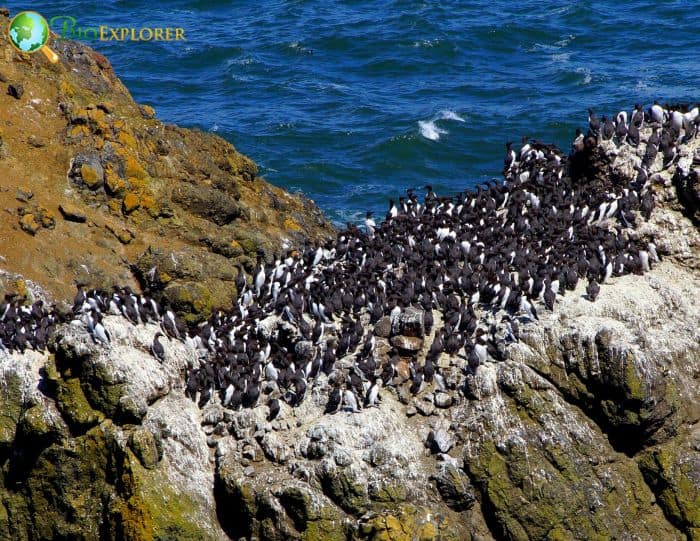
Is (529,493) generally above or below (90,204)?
below

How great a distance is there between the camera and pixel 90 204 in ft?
68.8

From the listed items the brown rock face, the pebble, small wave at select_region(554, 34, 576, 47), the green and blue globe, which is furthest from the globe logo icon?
small wave at select_region(554, 34, 576, 47)

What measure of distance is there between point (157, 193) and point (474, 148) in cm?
1831

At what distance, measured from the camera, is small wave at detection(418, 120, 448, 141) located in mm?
38169

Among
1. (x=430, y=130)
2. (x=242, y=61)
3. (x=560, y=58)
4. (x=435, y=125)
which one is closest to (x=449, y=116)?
(x=435, y=125)

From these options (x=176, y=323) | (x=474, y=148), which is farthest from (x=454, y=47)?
(x=176, y=323)

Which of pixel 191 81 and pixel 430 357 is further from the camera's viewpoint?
pixel 191 81

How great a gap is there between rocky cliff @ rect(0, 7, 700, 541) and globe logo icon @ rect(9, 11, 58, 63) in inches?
244

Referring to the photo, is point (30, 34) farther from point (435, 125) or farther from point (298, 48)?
point (298, 48)

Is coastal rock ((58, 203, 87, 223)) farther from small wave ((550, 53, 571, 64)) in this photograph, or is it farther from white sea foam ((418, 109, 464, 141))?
small wave ((550, 53, 571, 64))

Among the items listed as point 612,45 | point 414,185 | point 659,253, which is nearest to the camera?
point 659,253

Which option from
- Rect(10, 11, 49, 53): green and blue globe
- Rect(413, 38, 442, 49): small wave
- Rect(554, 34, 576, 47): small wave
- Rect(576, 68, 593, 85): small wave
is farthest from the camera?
Rect(554, 34, 576, 47): small wave

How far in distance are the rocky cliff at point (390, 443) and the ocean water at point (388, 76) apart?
51.5 feet

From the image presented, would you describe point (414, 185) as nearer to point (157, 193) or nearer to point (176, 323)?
point (157, 193)
